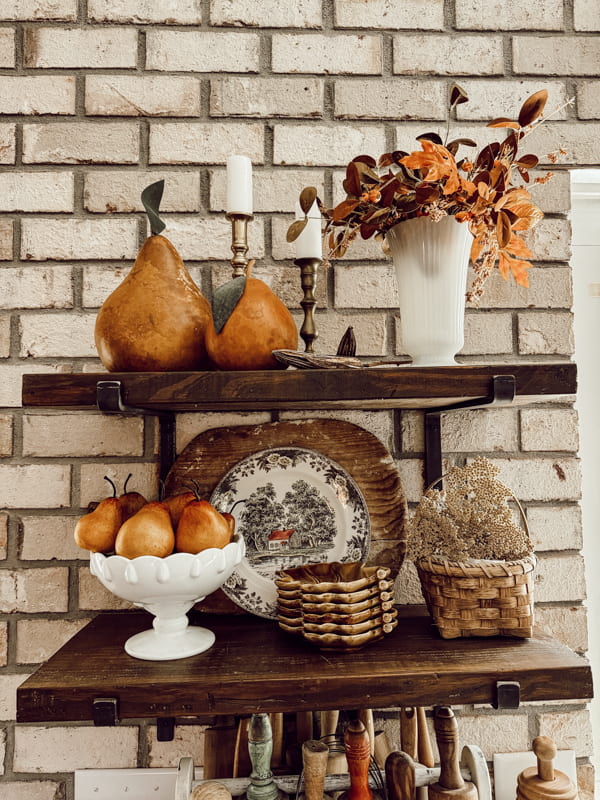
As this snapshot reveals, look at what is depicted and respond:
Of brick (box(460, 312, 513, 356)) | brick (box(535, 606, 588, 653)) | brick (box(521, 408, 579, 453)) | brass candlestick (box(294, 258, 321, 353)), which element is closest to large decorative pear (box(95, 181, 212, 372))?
brass candlestick (box(294, 258, 321, 353))

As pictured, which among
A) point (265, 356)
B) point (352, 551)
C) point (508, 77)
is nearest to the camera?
point (265, 356)

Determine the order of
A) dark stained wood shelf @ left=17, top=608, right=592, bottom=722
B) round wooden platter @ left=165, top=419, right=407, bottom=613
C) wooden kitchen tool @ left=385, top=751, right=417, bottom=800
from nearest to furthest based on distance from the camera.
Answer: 1. dark stained wood shelf @ left=17, top=608, right=592, bottom=722
2. wooden kitchen tool @ left=385, top=751, right=417, bottom=800
3. round wooden platter @ left=165, top=419, right=407, bottom=613

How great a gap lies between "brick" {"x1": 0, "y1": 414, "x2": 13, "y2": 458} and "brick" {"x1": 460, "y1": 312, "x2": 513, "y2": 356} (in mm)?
801

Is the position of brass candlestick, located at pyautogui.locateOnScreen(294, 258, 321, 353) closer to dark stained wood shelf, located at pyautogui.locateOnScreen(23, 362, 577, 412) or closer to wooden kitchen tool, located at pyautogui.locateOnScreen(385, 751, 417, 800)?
dark stained wood shelf, located at pyautogui.locateOnScreen(23, 362, 577, 412)

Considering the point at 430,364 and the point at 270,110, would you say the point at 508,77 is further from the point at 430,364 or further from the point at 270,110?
the point at 430,364

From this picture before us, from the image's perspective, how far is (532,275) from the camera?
1066 millimetres

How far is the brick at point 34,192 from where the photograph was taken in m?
1.04

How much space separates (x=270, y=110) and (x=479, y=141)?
15.0 inches

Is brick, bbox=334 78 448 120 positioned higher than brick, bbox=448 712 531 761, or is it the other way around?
brick, bbox=334 78 448 120

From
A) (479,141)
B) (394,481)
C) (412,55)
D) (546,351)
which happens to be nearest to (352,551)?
(394,481)

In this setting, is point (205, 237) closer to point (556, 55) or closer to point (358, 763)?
point (556, 55)

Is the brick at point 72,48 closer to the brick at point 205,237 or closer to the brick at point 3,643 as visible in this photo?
the brick at point 205,237

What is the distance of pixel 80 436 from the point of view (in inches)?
40.3

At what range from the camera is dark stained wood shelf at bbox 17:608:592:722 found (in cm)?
71
